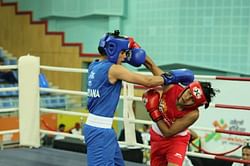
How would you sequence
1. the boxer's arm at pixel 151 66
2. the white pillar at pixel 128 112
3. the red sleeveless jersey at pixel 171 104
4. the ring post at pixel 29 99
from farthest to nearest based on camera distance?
the ring post at pixel 29 99 < the white pillar at pixel 128 112 < the boxer's arm at pixel 151 66 < the red sleeveless jersey at pixel 171 104

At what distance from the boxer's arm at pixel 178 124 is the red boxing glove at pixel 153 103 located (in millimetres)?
39

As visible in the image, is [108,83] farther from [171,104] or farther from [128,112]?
[128,112]

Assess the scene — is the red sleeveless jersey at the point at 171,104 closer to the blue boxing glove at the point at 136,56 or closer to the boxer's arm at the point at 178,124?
the boxer's arm at the point at 178,124

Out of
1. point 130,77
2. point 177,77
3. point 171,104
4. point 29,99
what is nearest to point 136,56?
point 130,77

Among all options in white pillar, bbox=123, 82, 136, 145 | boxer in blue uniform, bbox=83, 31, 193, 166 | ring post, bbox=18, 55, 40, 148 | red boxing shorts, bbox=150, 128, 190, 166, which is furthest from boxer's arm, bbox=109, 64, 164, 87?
ring post, bbox=18, 55, 40, 148

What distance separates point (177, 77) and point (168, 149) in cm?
46

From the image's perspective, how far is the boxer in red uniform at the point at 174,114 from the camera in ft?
9.36

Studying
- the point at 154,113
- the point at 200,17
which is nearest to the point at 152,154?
the point at 154,113

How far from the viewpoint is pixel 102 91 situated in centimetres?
285

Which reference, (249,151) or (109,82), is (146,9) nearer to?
(249,151)

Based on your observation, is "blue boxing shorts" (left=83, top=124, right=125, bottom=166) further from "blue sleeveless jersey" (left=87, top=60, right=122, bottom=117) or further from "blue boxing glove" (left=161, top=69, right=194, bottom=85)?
"blue boxing glove" (left=161, top=69, right=194, bottom=85)

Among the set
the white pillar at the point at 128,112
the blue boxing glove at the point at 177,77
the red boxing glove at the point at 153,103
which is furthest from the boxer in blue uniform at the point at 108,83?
the white pillar at the point at 128,112

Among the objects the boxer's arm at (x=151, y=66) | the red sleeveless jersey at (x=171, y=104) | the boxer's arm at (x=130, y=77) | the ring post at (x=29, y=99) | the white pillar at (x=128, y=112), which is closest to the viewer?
the boxer's arm at (x=130, y=77)

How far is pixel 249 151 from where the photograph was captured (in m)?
4.35
